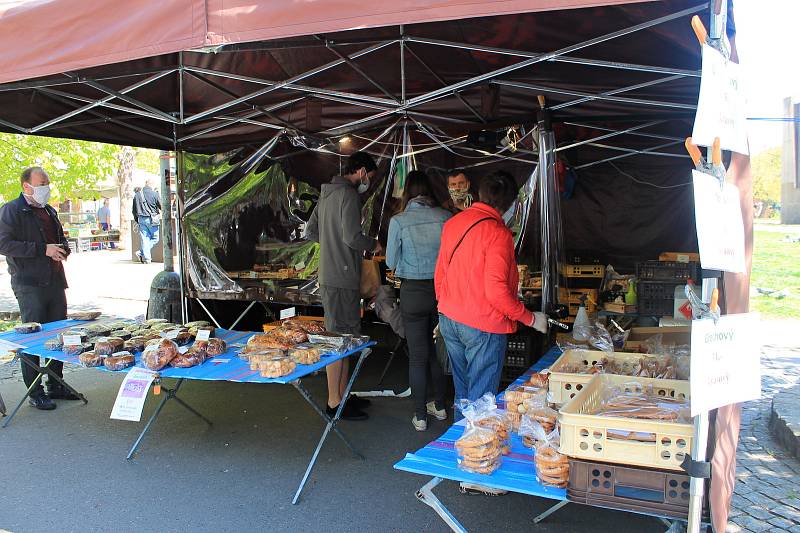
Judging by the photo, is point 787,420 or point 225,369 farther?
point 787,420

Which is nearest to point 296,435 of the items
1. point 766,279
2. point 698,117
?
point 698,117

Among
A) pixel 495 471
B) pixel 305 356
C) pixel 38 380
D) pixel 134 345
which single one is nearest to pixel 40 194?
pixel 38 380

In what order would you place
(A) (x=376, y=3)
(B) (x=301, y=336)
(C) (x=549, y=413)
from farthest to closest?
(B) (x=301, y=336)
(C) (x=549, y=413)
(A) (x=376, y=3)

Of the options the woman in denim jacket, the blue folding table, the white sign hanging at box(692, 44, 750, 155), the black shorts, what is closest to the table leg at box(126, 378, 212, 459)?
the blue folding table

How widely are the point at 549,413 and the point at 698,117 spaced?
144cm

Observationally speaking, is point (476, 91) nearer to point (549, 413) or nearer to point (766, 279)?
point (549, 413)

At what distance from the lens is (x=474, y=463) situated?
2320 millimetres

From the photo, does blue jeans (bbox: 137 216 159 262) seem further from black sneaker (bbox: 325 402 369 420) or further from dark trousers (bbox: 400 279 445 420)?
dark trousers (bbox: 400 279 445 420)

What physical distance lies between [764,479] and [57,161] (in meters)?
8.91

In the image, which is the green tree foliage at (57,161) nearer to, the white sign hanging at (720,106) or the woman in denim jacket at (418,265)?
the woman in denim jacket at (418,265)

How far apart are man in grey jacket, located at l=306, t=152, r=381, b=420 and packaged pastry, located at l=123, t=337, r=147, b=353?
1.34 m

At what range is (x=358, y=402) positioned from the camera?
16.7ft

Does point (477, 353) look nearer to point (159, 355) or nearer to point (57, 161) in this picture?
point (159, 355)

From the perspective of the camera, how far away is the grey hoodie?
4551 mm
